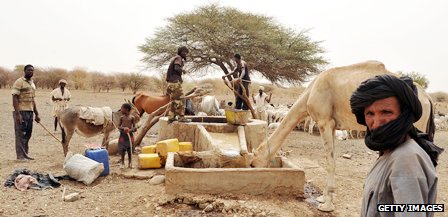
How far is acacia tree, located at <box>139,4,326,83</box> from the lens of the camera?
731 inches

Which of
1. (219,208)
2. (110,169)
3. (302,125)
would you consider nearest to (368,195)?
(219,208)

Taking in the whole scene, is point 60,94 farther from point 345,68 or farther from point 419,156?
point 419,156

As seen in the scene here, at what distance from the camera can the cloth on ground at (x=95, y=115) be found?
7.10 m

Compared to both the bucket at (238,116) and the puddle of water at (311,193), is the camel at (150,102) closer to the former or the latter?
the bucket at (238,116)

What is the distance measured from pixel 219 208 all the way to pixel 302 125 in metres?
11.7

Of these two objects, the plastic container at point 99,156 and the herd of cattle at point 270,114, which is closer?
the plastic container at point 99,156

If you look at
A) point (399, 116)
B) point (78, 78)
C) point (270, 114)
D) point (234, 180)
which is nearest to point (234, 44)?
point (270, 114)

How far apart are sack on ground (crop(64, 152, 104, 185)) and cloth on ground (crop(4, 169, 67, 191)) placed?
278 mm

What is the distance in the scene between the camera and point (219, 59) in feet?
63.1

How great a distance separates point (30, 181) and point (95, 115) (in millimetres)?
2126

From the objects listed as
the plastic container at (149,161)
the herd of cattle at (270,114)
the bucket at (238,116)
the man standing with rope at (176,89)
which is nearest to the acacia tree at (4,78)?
the herd of cattle at (270,114)

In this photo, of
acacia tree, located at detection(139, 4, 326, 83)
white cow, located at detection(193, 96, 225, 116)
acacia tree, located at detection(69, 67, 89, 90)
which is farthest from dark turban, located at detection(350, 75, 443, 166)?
acacia tree, located at detection(69, 67, 89, 90)

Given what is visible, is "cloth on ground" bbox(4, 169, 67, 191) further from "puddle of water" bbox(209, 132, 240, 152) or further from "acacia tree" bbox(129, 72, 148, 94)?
"acacia tree" bbox(129, 72, 148, 94)

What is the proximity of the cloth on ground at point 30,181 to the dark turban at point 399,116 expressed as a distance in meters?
5.13
